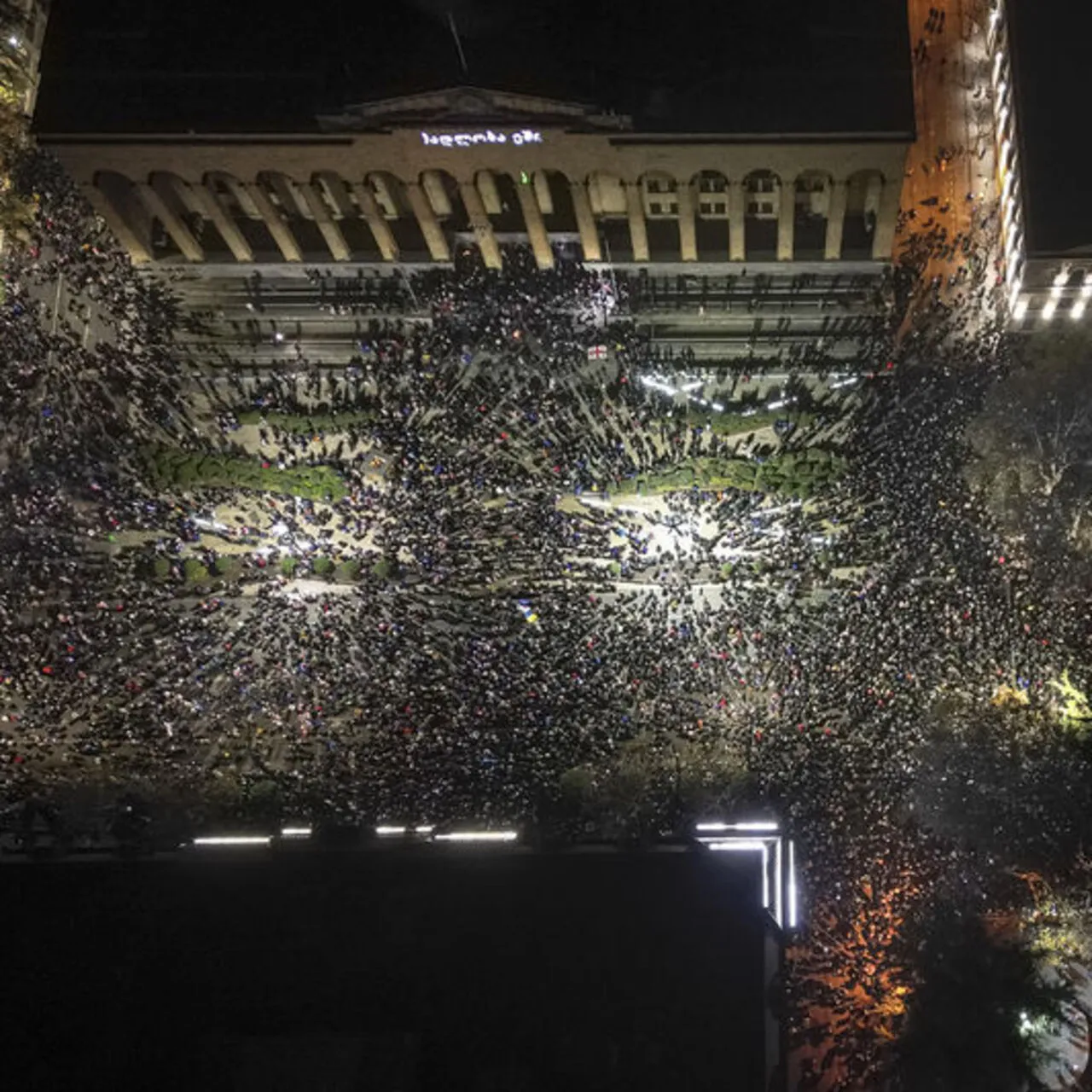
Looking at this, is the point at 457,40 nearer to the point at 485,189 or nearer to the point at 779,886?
the point at 485,189

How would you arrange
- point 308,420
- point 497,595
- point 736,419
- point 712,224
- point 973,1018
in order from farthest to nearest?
point 712,224
point 308,420
point 736,419
point 497,595
point 973,1018

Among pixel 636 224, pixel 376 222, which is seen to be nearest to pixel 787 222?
pixel 636 224

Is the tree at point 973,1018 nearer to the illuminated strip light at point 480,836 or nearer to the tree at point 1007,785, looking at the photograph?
the tree at point 1007,785

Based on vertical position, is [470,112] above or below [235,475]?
above

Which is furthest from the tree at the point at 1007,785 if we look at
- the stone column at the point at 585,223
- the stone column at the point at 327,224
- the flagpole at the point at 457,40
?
the stone column at the point at 327,224

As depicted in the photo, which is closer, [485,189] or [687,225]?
[485,189]

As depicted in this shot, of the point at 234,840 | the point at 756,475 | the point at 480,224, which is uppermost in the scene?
the point at 480,224

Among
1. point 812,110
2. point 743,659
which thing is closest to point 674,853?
point 743,659

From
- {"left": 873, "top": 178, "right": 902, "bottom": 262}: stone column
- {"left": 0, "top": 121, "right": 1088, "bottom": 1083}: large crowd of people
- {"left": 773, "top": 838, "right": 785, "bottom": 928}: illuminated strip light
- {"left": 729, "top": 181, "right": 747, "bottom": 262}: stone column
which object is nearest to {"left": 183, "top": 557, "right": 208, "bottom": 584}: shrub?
{"left": 0, "top": 121, "right": 1088, "bottom": 1083}: large crowd of people

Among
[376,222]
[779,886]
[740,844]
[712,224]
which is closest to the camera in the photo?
[779,886]
